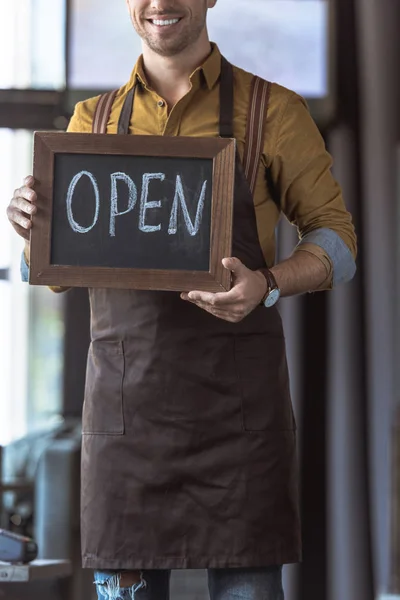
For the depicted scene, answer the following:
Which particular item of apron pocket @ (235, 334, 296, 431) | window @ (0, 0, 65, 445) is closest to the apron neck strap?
apron pocket @ (235, 334, 296, 431)

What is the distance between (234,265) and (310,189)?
28cm

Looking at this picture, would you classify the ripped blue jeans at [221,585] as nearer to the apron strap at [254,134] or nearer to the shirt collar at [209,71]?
the apron strap at [254,134]

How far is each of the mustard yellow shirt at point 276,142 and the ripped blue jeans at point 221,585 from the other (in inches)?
19.9

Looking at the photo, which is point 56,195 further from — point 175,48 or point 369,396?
point 369,396

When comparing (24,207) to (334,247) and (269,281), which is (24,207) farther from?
(334,247)

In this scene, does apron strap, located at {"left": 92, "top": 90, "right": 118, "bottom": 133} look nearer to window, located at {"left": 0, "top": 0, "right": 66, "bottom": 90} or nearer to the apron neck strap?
the apron neck strap

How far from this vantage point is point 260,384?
187cm

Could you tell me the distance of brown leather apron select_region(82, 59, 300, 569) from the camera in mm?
1846

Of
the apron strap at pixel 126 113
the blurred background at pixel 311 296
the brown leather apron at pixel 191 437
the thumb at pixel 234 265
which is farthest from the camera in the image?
the blurred background at pixel 311 296

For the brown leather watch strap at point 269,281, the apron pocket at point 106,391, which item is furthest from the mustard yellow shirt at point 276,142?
the apron pocket at point 106,391

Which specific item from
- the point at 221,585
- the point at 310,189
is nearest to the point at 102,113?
the point at 310,189

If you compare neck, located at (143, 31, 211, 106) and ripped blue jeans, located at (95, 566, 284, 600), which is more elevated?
neck, located at (143, 31, 211, 106)

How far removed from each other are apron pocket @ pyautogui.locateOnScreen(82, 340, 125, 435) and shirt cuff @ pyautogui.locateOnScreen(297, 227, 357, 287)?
362mm

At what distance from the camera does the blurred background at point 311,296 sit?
3.89 m
